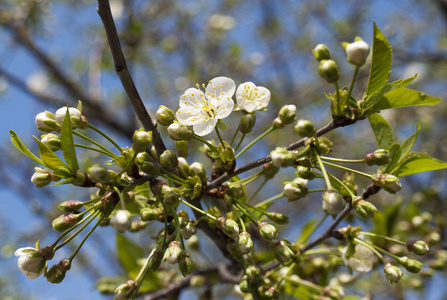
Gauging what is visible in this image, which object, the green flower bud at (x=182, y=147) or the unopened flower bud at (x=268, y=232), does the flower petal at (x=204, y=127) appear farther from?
the unopened flower bud at (x=268, y=232)

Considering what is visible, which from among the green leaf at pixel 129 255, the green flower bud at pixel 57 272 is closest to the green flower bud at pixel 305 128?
the green flower bud at pixel 57 272

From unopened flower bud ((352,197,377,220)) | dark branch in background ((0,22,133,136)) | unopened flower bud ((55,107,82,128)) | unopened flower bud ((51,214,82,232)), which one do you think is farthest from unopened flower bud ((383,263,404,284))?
dark branch in background ((0,22,133,136))

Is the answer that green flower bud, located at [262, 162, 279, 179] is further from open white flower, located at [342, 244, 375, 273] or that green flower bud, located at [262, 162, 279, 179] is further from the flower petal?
open white flower, located at [342, 244, 375, 273]

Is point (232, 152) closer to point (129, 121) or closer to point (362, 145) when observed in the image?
point (129, 121)

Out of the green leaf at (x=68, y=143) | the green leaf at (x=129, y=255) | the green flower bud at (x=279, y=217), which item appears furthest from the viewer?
the green leaf at (x=129, y=255)

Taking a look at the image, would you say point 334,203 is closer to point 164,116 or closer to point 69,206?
point 164,116

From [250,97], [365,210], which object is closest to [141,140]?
[250,97]

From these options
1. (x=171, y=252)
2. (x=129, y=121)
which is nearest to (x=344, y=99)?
(x=171, y=252)
